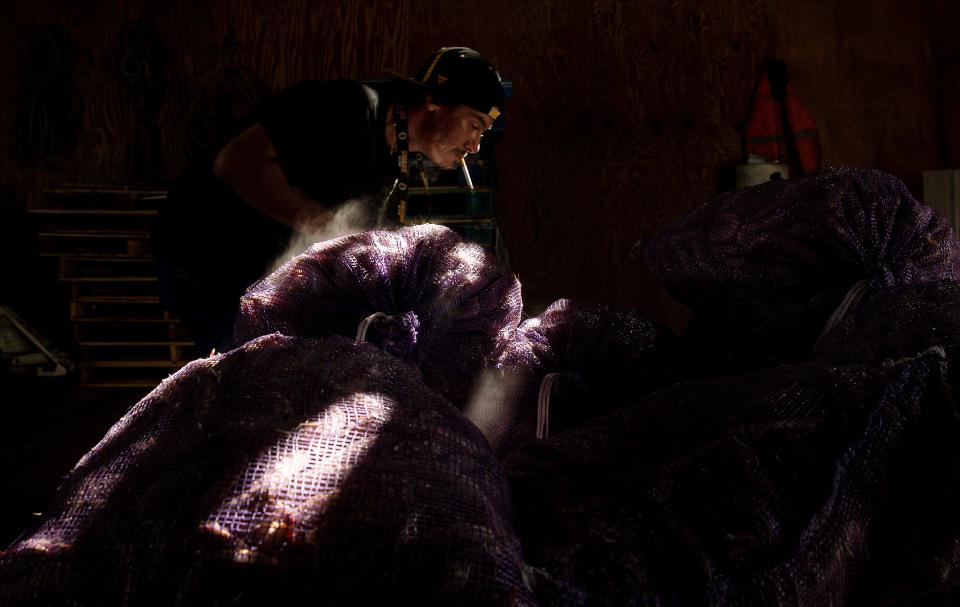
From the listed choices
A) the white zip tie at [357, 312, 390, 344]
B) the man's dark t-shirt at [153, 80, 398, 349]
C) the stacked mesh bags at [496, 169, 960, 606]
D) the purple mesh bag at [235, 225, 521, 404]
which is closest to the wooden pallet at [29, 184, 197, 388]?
the man's dark t-shirt at [153, 80, 398, 349]

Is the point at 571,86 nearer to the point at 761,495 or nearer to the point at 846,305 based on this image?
the point at 846,305

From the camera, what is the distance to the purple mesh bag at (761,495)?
2.03 ft

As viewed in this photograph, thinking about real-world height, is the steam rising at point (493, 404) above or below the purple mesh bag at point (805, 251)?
below

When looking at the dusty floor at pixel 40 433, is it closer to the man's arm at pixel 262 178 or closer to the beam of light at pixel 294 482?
the man's arm at pixel 262 178

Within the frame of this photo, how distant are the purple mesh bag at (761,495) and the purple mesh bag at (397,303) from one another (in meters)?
0.32

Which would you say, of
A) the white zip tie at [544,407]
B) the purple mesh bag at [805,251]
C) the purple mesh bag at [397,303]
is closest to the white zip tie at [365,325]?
the purple mesh bag at [397,303]

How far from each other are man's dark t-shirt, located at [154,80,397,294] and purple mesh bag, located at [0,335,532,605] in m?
1.32

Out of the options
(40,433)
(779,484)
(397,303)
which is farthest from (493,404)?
(40,433)

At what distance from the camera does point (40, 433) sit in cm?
364

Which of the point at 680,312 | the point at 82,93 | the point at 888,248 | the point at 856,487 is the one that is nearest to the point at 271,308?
the point at 856,487

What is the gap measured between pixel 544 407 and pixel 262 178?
137 centimetres

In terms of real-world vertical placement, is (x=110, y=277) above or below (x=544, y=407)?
below

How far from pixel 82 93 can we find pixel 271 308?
4624 mm

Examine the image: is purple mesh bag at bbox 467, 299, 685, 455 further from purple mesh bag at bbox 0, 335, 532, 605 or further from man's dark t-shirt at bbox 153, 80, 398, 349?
man's dark t-shirt at bbox 153, 80, 398, 349
